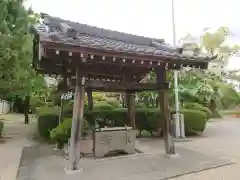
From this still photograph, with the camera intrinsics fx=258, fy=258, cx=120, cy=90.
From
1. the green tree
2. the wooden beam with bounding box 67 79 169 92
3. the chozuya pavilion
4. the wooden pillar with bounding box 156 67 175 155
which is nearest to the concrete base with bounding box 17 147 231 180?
the wooden pillar with bounding box 156 67 175 155

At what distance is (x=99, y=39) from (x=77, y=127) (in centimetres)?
276

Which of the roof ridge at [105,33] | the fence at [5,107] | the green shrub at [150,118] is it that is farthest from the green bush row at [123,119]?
the fence at [5,107]

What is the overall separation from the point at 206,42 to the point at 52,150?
20004 mm

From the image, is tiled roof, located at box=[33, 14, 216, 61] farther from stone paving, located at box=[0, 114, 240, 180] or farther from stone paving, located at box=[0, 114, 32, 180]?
stone paving, located at box=[0, 114, 32, 180]

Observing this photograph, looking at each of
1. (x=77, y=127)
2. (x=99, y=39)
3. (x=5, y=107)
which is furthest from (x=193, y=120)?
(x=5, y=107)

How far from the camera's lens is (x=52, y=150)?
855 centimetres

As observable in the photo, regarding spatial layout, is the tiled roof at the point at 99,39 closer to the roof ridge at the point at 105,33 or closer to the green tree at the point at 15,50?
the roof ridge at the point at 105,33

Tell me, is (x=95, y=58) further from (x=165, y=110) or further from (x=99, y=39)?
(x=165, y=110)

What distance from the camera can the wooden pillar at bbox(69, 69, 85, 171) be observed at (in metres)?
5.98

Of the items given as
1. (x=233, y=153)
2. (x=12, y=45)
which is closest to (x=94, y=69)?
(x=12, y=45)

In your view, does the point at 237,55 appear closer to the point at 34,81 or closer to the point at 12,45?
the point at 34,81

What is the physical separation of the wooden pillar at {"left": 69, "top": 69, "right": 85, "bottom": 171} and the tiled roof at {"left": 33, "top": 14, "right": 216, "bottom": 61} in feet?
3.11

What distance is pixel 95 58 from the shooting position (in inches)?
232

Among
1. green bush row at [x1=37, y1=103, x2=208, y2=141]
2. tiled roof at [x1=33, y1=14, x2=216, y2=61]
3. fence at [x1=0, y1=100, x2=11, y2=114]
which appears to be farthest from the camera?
fence at [x1=0, y1=100, x2=11, y2=114]
